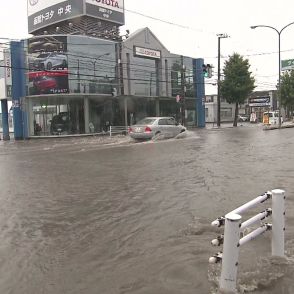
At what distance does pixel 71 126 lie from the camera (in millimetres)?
36219

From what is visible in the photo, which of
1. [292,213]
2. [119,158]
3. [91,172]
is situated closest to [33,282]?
[292,213]

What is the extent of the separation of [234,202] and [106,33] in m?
33.6

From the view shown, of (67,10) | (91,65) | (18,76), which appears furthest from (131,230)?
(67,10)

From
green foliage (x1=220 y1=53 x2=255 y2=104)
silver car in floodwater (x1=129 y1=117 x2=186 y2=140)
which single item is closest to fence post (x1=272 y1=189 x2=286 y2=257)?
silver car in floodwater (x1=129 y1=117 x2=186 y2=140)

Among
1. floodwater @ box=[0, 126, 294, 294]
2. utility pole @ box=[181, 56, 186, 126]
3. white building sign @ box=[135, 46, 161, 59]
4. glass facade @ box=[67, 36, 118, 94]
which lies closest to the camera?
floodwater @ box=[0, 126, 294, 294]

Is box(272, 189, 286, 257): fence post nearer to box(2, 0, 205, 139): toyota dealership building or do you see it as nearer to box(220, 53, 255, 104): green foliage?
box(2, 0, 205, 139): toyota dealership building

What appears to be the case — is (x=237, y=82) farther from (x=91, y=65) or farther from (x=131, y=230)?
(x=131, y=230)

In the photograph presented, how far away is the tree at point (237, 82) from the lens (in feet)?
169

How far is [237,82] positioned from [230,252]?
49.2m

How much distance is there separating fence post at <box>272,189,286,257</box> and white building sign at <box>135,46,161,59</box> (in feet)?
121

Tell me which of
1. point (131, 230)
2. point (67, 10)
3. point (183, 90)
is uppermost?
point (67, 10)

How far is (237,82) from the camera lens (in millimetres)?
51688

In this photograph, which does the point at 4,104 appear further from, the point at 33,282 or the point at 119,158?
the point at 33,282

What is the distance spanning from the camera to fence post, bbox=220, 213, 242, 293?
3918mm
